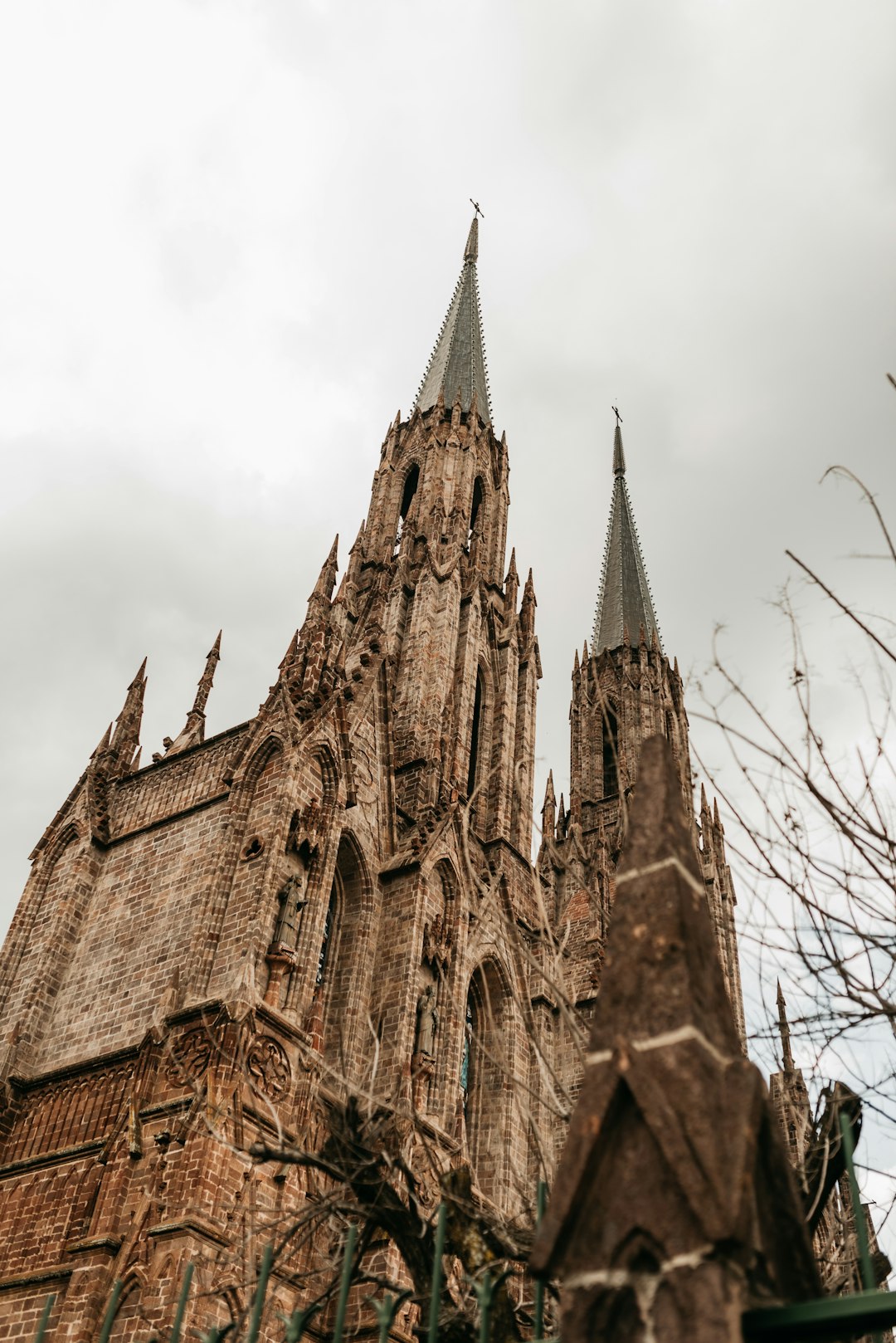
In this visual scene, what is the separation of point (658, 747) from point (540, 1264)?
4.88 ft

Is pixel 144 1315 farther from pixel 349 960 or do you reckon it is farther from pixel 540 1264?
pixel 540 1264

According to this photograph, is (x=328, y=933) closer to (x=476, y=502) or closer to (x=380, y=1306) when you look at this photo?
(x=380, y=1306)

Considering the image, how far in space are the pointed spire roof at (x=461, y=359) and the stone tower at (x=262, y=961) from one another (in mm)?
9111

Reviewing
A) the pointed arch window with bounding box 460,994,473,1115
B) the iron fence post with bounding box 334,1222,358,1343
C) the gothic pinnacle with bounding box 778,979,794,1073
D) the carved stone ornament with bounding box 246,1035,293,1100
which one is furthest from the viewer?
the pointed arch window with bounding box 460,994,473,1115

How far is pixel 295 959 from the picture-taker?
48.4 feet

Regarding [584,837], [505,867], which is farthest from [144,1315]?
[584,837]

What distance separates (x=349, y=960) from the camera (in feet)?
59.5

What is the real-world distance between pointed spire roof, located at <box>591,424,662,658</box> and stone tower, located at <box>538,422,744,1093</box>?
51 mm

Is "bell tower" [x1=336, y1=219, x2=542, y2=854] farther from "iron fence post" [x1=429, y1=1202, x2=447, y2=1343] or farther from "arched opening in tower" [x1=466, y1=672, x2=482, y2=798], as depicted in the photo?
"iron fence post" [x1=429, y1=1202, x2=447, y2=1343]

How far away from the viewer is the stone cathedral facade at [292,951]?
1234 cm

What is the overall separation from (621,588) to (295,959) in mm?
36290

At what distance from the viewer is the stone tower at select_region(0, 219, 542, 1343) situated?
12.5 m

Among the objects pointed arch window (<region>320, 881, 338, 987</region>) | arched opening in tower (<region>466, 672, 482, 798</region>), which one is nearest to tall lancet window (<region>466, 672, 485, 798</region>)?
arched opening in tower (<region>466, 672, 482, 798</region>)

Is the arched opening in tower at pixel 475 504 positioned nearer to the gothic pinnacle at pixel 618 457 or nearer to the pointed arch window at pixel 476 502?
the pointed arch window at pixel 476 502
